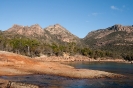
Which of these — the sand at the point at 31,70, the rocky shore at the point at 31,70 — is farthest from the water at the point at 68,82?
the sand at the point at 31,70

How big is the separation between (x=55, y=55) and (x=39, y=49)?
15883 mm

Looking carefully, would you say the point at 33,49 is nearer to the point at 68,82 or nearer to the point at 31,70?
the point at 31,70

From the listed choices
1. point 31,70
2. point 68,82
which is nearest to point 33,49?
point 31,70

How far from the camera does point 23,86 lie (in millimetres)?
30141

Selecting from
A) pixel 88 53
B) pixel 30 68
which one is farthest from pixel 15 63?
pixel 88 53

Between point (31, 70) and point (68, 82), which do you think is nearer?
point (68, 82)

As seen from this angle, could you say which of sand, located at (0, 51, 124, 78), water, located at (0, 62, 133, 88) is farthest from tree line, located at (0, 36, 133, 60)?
water, located at (0, 62, 133, 88)

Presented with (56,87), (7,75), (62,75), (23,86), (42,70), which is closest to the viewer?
(23,86)

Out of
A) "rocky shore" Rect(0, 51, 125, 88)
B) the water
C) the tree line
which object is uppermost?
the tree line

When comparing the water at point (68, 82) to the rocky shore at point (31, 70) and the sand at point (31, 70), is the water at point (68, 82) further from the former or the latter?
the sand at point (31, 70)

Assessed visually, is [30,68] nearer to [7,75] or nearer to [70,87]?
[7,75]

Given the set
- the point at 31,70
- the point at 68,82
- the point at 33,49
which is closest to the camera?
the point at 68,82

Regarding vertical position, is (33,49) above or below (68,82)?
above

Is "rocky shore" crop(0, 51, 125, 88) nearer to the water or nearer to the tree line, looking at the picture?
the water
